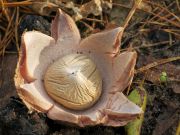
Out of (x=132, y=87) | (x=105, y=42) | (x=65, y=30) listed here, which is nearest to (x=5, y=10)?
(x=65, y=30)

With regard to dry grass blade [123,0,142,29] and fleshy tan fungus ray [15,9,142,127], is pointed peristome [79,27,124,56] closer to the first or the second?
fleshy tan fungus ray [15,9,142,127]

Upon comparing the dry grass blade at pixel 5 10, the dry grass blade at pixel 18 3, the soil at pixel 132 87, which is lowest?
the soil at pixel 132 87

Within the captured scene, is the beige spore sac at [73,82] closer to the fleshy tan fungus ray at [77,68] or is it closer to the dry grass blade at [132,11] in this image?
the fleshy tan fungus ray at [77,68]

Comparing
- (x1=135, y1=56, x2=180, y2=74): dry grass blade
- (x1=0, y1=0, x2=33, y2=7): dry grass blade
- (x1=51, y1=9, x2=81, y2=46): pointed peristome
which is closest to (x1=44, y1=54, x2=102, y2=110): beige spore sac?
(x1=51, y1=9, x2=81, y2=46): pointed peristome

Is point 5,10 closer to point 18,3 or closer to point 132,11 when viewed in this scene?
point 18,3

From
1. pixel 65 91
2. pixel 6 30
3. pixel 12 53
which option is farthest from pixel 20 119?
pixel 6 30

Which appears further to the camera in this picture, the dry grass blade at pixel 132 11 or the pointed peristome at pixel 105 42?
the dry grass blade at pixel 132 11

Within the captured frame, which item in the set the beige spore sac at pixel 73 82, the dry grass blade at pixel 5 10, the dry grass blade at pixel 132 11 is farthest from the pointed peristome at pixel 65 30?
the dry grass blade at pixel 5 10

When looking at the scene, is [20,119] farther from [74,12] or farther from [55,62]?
[74,12]
